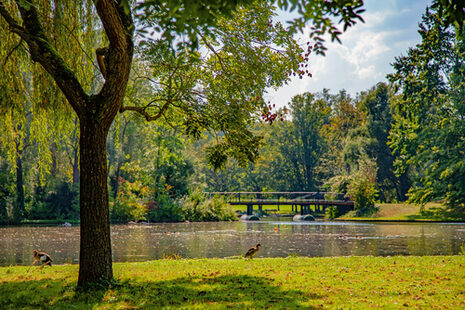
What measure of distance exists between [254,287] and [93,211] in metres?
3.23

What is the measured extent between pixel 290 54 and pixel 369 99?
141ft

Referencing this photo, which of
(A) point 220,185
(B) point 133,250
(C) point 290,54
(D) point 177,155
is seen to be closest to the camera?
(C) point 290,54

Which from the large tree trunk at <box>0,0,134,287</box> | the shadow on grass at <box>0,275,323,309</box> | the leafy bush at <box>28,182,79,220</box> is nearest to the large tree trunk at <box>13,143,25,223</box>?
the leafy bush at <box>28,182,79,220</box>

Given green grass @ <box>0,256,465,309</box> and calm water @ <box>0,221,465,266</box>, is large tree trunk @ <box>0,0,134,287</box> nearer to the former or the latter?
green grass @ <box>0,256,465,309</box>

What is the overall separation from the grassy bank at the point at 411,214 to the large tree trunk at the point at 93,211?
33.0 meters

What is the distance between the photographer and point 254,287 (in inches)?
318

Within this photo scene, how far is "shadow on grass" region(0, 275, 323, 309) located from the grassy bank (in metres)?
31.3

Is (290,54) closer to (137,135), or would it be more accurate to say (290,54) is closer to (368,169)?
(368,169)

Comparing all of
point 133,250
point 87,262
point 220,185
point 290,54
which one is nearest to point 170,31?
point 87,262

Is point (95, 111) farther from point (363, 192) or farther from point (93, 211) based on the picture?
point (363, 192)

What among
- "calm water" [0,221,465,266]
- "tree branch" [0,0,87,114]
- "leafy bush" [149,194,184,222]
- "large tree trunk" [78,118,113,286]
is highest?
"tree branch" [0,0,87,114]

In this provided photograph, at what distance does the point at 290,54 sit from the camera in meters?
11.8

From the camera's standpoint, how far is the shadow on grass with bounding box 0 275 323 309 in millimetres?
6848

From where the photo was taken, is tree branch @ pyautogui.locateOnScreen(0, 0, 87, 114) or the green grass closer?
the green grass
